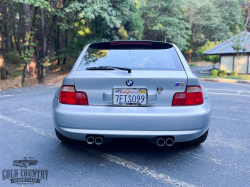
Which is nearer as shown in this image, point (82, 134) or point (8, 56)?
point (82, 134)

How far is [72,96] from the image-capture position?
2836mm

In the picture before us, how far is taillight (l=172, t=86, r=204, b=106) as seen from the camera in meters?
2.76

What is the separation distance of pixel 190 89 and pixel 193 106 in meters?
0.21

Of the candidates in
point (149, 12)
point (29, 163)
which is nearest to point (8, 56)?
point (149, 12)

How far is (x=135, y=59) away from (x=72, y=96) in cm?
100

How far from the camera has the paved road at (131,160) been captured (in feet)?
8.28

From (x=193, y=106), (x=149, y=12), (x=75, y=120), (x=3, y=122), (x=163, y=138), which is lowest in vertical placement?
(x=3, y=122)

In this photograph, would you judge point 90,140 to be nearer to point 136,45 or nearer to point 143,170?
point 143,170

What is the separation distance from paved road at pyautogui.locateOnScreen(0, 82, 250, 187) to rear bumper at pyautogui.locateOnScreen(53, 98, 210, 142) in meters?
0.42

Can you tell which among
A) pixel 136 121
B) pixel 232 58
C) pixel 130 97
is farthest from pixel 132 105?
pixel 232 58

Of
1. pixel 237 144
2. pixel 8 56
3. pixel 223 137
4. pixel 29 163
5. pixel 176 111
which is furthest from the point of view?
pixel 8 56

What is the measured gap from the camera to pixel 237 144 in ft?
12.1

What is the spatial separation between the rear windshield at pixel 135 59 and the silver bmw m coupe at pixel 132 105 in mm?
135

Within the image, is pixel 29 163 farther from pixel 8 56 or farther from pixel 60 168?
pixel 8 56
